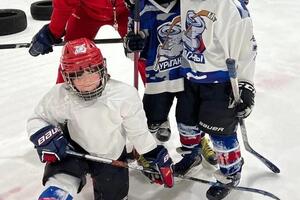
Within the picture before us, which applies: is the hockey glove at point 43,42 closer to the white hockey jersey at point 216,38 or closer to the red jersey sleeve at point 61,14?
the red jersey sleeve at point 61,14

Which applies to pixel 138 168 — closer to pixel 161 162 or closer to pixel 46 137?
pixel 161 162

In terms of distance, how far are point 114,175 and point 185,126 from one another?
32 centimetres

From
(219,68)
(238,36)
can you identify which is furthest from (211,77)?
(238,36)

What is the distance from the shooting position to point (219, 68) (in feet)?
4.60

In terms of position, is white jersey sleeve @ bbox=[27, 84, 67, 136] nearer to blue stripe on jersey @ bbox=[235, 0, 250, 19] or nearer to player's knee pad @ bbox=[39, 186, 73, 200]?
player's knee pad @ bbox=[39, 186, 73, 200]

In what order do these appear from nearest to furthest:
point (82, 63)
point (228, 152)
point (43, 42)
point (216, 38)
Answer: point (82, 63), point (216, 38), point (228, 152), point (43, 42)

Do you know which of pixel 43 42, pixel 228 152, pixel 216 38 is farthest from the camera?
pixel 43 42

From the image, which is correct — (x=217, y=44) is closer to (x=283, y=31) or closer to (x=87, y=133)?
(x=87, y=133)

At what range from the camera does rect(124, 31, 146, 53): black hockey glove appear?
1.42m

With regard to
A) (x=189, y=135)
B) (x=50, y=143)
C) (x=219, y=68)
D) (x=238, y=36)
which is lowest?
(x=189, y=135)

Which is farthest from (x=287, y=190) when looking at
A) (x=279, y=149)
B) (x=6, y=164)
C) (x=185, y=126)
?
(x=6, y=164)

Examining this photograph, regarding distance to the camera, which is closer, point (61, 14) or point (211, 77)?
point (211, 77)

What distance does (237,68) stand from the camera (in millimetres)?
1387

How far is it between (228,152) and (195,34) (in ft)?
1.26
